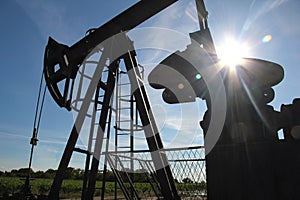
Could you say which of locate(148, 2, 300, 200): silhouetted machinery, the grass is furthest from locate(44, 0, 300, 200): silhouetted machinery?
the grass

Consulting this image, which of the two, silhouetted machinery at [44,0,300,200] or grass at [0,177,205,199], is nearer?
silhouetted machinery at [44,0,300,200]

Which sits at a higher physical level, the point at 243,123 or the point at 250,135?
the point at 243,123

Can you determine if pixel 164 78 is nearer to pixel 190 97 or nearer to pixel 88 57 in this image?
pixel 190 97

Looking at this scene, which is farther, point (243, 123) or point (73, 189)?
point (73, 189)

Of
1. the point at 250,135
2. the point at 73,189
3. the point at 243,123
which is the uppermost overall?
the point at 243,123

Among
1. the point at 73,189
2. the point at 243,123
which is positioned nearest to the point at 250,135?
the point at 243,123

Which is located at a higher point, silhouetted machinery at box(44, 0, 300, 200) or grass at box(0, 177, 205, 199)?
silhouetted machinery at box(44, 0, 300, 200)

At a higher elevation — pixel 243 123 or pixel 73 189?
pixel 243 123

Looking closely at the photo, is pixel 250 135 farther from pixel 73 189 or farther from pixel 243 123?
pixel 73 189

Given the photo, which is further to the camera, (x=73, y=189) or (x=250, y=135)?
(x=73, y=189)

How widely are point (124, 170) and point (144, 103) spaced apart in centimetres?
143

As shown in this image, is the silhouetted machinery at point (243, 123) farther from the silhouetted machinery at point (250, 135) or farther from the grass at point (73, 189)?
the grass at point (73, 189)

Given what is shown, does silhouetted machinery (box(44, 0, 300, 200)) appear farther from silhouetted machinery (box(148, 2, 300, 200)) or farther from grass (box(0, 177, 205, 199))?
grass (box(0, 177, 205, 199))

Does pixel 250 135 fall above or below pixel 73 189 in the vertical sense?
above
